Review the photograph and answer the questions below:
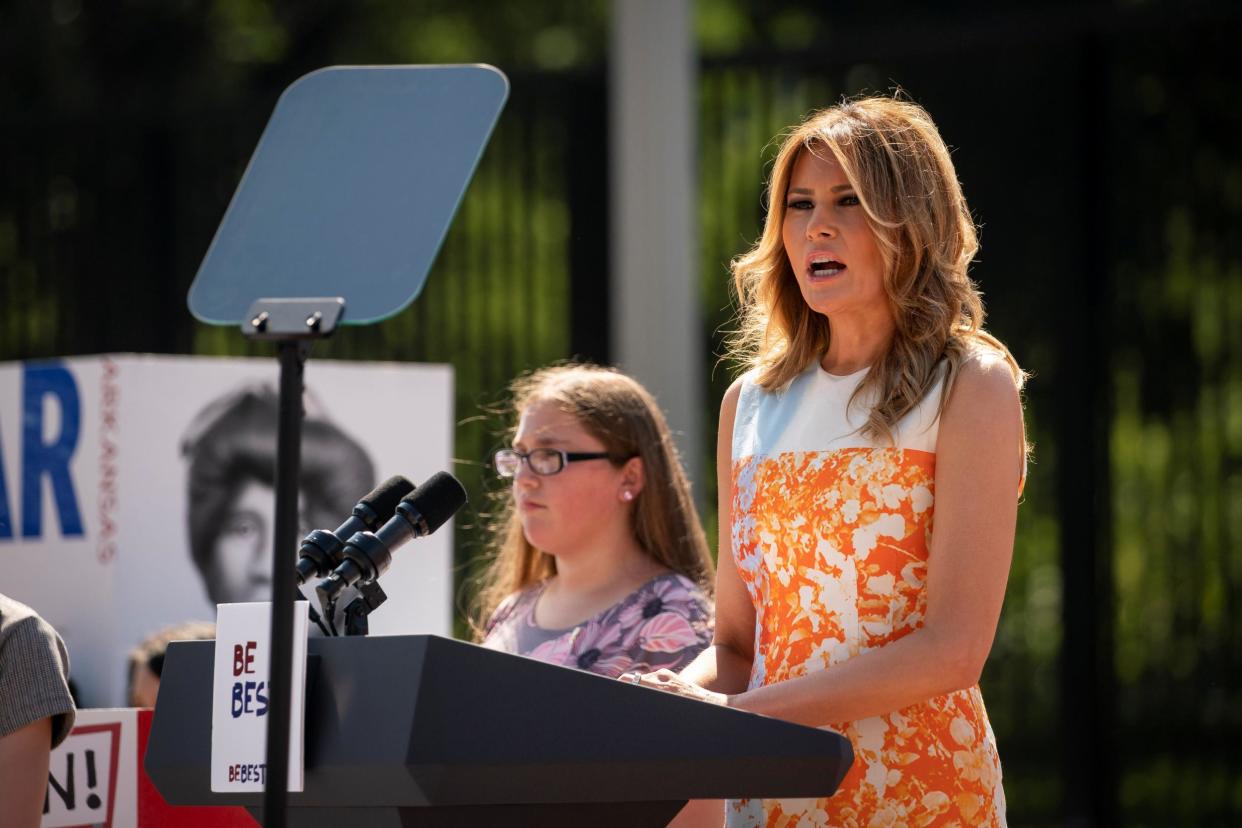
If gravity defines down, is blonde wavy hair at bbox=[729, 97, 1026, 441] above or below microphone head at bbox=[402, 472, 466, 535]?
above

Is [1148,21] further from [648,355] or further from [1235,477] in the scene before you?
[648,355]

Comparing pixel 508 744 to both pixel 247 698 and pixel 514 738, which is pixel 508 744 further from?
pixel 247 698

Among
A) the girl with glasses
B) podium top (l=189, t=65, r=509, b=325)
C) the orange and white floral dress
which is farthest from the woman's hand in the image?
the girl with glasses

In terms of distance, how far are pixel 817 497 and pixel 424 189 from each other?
2.31ft

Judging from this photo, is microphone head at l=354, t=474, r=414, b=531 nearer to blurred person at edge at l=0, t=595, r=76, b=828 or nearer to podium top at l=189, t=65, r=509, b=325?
podium top at l=189, t=65, r=509, b=325

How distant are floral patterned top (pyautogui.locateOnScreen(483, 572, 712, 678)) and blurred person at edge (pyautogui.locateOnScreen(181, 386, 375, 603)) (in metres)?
1.24

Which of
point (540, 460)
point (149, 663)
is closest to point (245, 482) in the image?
point (149, 663)

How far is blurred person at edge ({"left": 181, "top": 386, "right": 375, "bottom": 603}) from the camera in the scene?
15.2 ft

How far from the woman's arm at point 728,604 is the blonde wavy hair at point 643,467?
3.32ft

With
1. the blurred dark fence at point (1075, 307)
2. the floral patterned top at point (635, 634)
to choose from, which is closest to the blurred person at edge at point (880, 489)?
the floral patterned top at point (635, 634)

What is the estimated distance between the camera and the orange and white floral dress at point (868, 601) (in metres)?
2.21

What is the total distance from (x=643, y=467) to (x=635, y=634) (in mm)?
459

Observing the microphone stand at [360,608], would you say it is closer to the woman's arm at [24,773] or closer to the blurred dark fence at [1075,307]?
the woman's arm at [24,773]

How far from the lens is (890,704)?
211 centimetres
